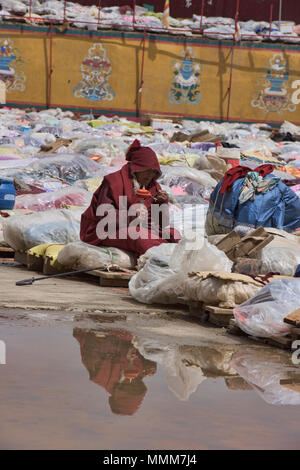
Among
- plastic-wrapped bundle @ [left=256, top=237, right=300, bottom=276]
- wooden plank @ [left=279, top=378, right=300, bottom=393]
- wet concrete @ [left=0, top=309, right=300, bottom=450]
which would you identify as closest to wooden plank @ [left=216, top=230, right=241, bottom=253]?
plastic-wrapped bundle @ [left=256, top=237, right=300, bottom=276]

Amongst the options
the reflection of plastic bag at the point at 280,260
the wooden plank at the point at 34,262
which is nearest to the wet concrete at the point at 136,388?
the reflection of plastic bag at the point at 280,260

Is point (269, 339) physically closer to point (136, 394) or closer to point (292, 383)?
point (292, 383)

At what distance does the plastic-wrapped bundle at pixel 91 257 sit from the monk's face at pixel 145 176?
69cm

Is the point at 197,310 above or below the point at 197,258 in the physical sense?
below

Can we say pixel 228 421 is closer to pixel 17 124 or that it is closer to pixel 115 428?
pixel 115 428

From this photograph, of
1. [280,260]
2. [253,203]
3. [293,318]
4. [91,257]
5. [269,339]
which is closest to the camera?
[293,318]

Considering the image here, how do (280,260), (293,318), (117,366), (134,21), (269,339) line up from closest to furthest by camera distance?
1. (117,366)
2. (293,318)
3. (269,339)
4. (280,260)
5. (134,21)

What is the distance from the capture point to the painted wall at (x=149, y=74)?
20219mm

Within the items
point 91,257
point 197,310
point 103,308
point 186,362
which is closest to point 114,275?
point 91,257

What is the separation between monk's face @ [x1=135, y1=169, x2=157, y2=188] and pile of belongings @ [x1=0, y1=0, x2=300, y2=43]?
1398 centimetres

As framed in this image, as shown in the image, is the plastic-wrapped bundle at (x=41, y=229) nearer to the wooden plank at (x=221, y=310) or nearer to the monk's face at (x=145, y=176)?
the monk's face at (x=145, y=176)

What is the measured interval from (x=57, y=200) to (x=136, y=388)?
5286mm

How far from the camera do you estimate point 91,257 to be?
639 cm

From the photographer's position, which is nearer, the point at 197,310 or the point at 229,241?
the point at 197,310
